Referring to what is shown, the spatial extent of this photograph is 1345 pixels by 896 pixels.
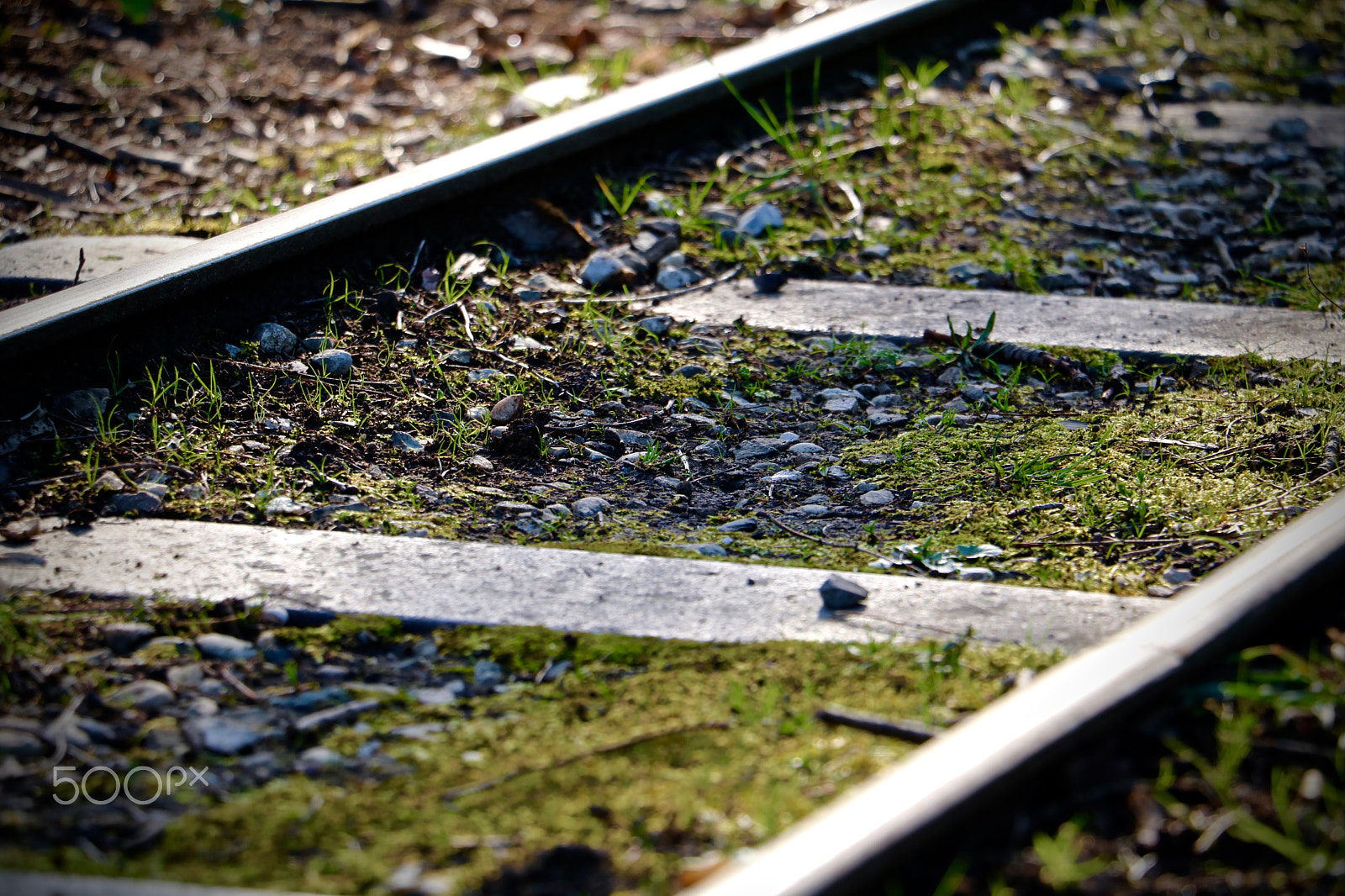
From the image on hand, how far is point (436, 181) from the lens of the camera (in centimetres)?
295

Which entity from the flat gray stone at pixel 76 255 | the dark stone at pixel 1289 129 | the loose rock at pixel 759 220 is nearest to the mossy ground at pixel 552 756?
the flat gray stone at pixel 76 255

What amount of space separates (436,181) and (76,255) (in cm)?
104

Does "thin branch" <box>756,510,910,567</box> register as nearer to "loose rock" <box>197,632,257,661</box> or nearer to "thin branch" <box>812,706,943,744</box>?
"thin branch" <box>812,706,943,744</box>

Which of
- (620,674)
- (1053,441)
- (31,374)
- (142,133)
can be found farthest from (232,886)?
(142,133)

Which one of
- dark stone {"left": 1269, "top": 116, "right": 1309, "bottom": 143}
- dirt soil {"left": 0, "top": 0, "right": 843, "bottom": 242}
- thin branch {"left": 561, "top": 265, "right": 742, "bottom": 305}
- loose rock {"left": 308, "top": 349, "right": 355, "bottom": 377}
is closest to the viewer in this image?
loose rock {"left": 308, "top": 349, "right": 355, "bottom": 377}

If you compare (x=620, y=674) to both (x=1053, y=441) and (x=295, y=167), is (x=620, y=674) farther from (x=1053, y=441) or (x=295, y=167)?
(x=295, y=167)

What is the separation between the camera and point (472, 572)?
1908 mm

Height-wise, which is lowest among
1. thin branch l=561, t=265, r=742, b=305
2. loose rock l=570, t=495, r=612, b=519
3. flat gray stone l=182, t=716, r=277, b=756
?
flat gray stone l=182, t=716, r=277, b=756

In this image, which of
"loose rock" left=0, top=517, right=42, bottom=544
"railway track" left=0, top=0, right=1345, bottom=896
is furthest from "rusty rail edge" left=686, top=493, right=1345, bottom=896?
"loose rock" left=0, top=517, right=42, bottom=544

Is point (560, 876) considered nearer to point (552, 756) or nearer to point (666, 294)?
point (552, 756)

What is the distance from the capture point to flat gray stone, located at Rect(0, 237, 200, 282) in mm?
2717

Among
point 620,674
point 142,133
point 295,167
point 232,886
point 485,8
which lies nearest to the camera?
point 232,886

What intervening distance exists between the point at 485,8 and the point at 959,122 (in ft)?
8.52

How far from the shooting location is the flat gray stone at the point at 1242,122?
3758mm
